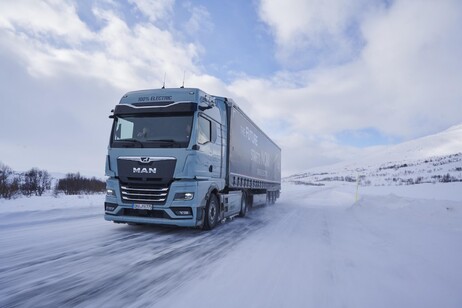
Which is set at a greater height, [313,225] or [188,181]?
[188,181]

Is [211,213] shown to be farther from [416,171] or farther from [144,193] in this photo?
[416,171]

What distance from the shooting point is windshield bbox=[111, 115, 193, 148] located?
683 cm

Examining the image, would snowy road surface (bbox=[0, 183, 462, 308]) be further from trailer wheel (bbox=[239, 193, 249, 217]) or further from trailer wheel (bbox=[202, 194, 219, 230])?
trailer wheel (bbox=[239, 193, 249, 217])

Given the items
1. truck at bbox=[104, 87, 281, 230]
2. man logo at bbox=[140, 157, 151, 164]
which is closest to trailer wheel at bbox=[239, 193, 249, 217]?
truck at bbox=[104, 87, 281, 230]

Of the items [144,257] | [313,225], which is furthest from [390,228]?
[144,257]

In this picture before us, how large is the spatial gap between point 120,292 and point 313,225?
696 cm

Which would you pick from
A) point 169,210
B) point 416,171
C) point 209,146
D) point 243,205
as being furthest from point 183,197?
point 416,171

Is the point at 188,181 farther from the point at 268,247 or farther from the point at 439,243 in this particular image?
the point at 439,243

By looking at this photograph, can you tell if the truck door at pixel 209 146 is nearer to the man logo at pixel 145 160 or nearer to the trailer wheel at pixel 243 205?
the man logo at pixel 145 160

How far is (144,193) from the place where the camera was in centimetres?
674

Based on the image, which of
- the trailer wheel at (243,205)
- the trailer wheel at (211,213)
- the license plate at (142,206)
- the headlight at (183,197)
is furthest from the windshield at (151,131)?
the trailer wheel at (243,205)

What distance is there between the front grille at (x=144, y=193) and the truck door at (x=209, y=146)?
110cm

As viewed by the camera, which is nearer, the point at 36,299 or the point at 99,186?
the point at 36,299

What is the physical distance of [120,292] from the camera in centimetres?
327
